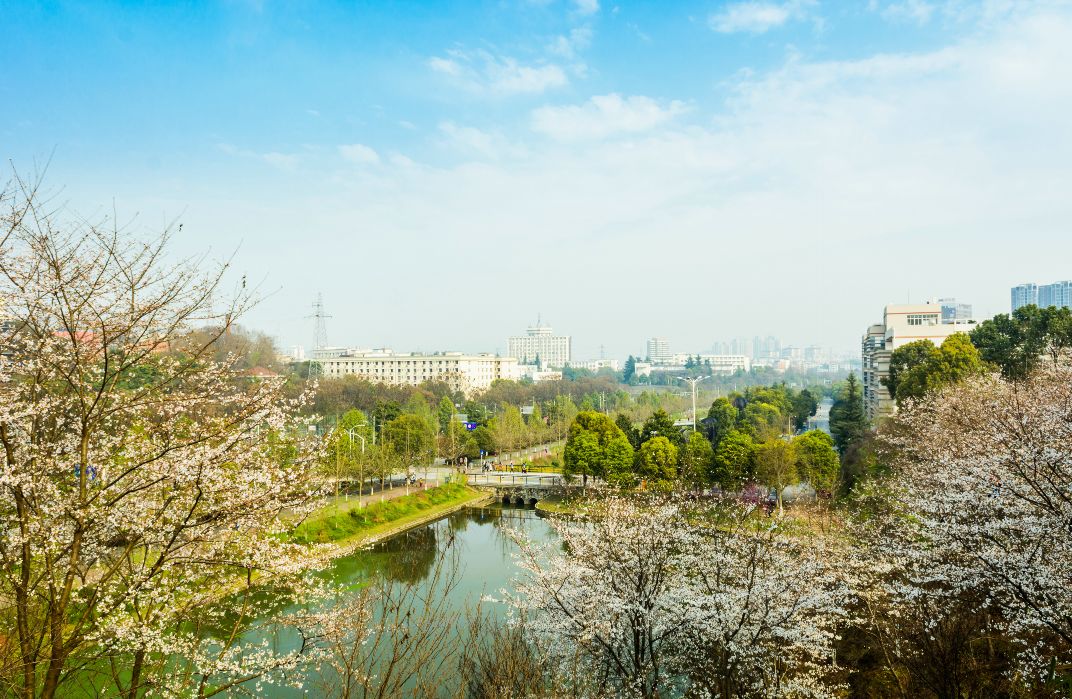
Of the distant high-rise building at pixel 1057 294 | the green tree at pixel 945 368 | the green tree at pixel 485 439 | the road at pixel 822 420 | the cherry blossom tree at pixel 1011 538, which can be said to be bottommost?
the road at pixel 822 420

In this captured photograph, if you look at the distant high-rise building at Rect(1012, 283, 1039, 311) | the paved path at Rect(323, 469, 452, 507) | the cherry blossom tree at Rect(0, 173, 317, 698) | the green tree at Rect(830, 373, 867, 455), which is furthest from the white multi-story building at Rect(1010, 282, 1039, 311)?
the cherry blossom tree at Rect(0, 173, 317, 698)

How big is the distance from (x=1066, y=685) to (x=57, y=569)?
878 centimetres

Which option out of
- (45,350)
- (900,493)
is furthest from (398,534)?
(45,350)

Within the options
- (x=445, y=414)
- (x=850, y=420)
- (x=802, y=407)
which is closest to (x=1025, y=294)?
(x=802, y=407)

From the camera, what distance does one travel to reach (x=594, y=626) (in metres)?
7.20

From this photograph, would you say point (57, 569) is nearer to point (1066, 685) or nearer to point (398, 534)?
point (1066, 685)

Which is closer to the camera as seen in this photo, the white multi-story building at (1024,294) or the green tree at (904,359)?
the green tree at (904,359)

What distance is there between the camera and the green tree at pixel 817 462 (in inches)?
749

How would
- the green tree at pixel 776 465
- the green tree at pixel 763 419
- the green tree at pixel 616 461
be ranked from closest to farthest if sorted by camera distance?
the green tree at pixel 776 465, the green tree at pixel 616 461, the green tree at pixel 763 419

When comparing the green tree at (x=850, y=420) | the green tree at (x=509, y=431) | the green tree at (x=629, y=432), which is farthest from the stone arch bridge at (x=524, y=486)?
the green tree at (x=850, y=420)

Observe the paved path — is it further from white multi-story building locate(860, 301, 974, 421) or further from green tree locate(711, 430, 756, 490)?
white multi-story building locate(860, 301, 974, 421)

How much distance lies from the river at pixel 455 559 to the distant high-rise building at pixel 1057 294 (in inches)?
3046

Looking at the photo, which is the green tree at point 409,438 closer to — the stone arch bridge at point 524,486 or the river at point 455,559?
the stone arch bridge at point 524,486

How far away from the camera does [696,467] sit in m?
20.5
